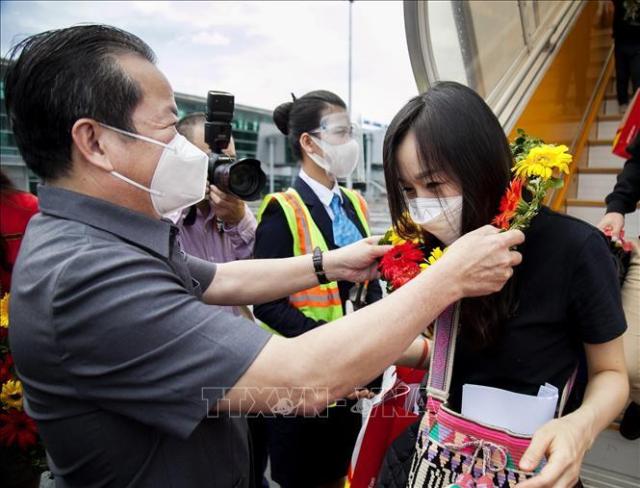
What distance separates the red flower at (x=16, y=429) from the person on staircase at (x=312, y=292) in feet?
3.55

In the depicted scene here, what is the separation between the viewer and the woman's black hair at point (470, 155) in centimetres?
118

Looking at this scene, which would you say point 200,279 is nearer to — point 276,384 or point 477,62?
point 276,384

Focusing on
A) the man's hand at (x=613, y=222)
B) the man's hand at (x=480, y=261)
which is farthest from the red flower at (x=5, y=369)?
the man's hand at (x=613, y=222)

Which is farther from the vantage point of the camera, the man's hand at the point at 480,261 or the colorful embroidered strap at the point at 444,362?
the colorful embroidered strap at the point at 444,362

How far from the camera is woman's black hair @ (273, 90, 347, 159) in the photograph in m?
2.48

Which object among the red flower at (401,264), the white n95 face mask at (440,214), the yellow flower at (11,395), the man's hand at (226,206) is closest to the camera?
the white n95 face mask at (440,214)

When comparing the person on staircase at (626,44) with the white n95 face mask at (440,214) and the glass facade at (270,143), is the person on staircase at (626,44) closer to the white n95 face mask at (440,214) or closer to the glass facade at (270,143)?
the white n95 face mask at (440,214)

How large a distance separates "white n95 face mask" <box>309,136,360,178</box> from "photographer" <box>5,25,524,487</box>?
1.35 meters

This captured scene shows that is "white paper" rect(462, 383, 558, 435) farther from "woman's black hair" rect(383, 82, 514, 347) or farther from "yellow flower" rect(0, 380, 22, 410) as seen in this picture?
"yellow flower" rect(0, 380, 22, 410)

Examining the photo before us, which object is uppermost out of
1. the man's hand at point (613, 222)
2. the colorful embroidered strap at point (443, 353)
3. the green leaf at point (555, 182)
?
the green leaf at point (555, 182)

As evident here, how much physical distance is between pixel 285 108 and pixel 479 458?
6.92ft

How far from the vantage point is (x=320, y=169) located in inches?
97.0

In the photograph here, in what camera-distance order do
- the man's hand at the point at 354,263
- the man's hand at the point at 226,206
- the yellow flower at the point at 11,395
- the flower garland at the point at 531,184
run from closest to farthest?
the flower garland at the point at 531,184
the man's hand at the point at 354,263
the yellow flower at the point at 11,395
the man's hand at the point at 226,206

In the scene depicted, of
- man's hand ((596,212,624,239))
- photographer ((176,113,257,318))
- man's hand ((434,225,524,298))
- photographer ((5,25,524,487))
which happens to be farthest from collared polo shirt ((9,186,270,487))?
man's hand ((596,212,624,239))
